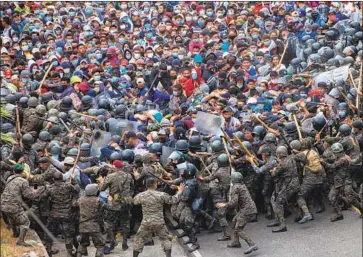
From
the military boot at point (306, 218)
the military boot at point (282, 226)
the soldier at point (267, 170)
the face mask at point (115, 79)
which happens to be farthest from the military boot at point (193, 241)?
the face mask at point (115, 79)

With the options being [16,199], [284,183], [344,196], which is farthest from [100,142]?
[344,196]

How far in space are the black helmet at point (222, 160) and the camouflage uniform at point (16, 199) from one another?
382cm

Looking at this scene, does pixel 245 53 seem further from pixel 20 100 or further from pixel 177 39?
pixel 20 100

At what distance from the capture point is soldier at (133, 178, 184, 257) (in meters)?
16.9

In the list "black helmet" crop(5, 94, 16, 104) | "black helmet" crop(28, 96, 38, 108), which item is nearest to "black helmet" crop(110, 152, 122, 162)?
"black helmet" crop(28, 96, 38, 108)

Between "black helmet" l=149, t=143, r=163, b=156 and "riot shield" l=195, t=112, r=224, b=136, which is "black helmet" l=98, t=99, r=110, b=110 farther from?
"black helmet" l=149, t=143, r=163, b=156

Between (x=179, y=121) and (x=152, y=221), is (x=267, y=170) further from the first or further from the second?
(x=152, y=221)

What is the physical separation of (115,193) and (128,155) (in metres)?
1.29

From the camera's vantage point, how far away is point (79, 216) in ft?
57.7

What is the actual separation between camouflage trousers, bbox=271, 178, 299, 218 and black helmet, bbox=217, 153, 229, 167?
1235 mm

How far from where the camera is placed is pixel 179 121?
2103 cm

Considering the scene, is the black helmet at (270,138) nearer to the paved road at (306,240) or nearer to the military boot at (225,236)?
the paved road at (306,240)

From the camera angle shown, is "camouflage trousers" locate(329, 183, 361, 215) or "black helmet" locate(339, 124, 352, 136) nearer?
"camouflage trousers" locate(329, 183, 361, 215)

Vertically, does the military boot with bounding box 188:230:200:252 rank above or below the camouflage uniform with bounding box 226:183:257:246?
below
